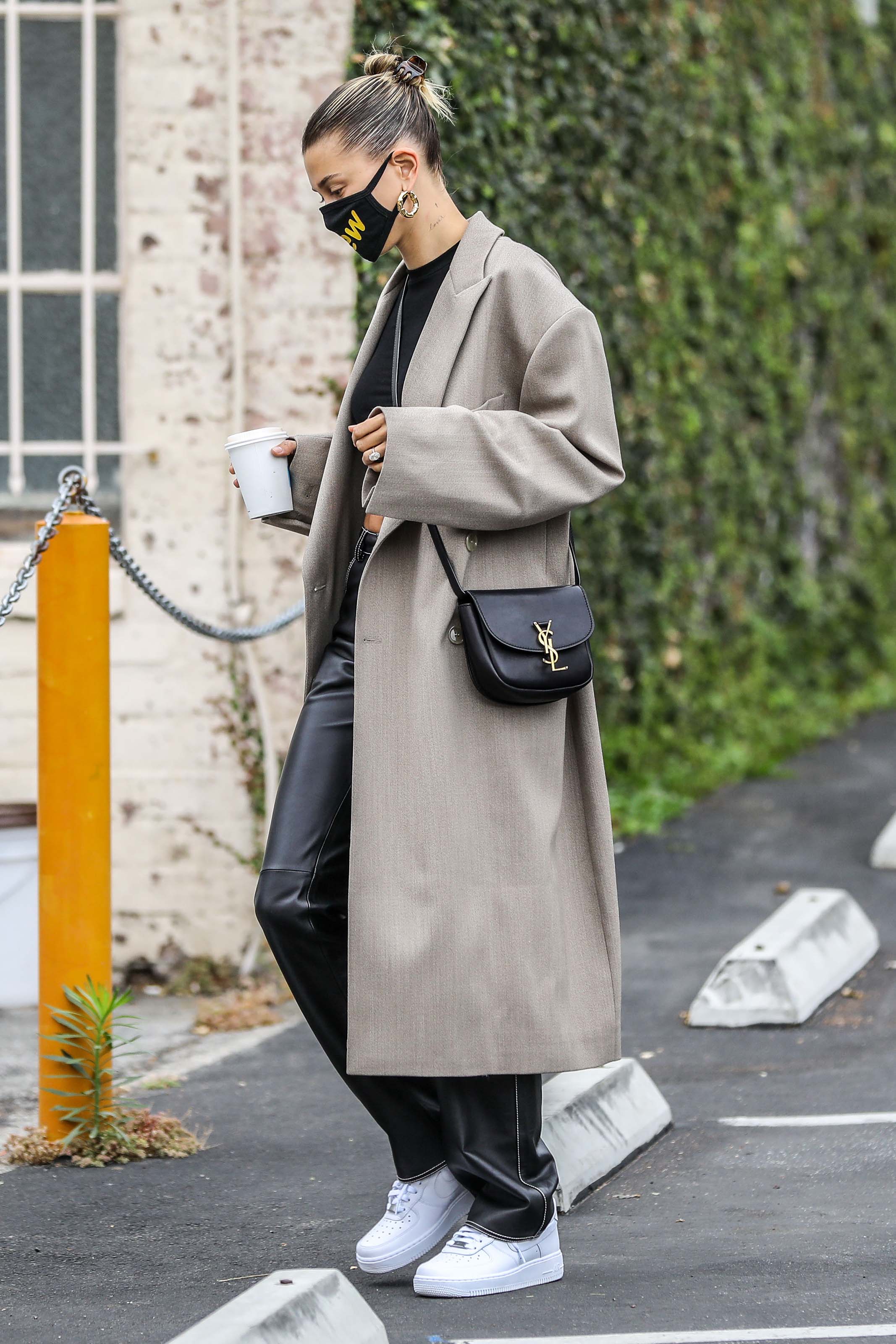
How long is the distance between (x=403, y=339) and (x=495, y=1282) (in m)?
1.64

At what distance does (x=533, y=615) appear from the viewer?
3.02 m

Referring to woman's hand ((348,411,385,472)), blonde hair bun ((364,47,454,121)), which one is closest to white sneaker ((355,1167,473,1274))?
woman's hand ((348,411,385,472))

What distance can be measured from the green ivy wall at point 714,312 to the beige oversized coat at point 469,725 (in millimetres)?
2396

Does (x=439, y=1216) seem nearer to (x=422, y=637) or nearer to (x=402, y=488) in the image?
(x=422, y=637)

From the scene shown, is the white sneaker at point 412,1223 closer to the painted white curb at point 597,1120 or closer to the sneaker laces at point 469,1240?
the sneaker laces at point 469,1240

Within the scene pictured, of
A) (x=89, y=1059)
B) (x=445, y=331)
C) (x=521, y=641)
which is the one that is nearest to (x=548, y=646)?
(x=521, y=641)

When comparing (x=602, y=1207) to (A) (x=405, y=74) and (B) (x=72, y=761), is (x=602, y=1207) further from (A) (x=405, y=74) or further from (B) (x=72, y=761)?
(A) (x=405, y=74)

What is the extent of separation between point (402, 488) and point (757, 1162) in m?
1.76

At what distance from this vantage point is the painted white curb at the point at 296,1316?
2.55 meters

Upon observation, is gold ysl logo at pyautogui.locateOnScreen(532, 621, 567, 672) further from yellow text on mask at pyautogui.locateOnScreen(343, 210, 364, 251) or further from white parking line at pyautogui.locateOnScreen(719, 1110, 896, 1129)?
white parking line at pyautogui.locateOnScreen(719, 1110, 896, 1129)

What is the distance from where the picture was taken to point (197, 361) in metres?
5.39

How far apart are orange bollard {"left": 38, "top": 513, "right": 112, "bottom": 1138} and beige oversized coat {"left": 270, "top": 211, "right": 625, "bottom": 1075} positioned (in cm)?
98

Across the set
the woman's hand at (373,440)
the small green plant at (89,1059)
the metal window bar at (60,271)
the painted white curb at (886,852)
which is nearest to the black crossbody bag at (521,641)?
the woman's hand at (373,440)

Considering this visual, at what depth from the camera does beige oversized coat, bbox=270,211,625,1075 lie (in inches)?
116
